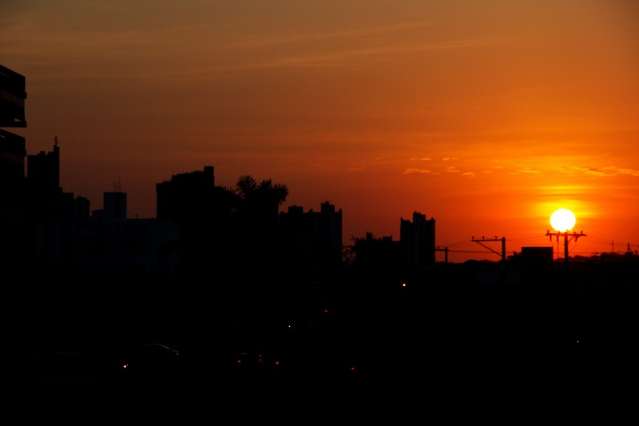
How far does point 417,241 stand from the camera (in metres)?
166

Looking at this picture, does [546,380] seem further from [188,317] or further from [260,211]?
[188,317]

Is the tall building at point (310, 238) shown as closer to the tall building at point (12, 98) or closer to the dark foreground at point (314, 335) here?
the dark foreground at point (314, 335)

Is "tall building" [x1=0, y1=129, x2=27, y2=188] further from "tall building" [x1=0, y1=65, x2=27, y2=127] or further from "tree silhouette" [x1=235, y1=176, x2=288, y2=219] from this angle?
"tree silhouette" [x1=235, y1=176, x2=288, y2=219]

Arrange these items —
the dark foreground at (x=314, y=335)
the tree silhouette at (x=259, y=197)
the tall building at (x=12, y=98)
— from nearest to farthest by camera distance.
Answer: the dark foreground at (x=314, y=335), the tree silhouette at (x=259, y=197), the tall building at (x=12, y=98)

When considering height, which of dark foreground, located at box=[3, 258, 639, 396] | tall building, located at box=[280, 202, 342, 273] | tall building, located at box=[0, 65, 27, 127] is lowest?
dark foreground, located at box=[3, 258, 639, 396]

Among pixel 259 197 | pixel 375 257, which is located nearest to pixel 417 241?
pixel 375 257

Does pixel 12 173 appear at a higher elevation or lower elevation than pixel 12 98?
lower

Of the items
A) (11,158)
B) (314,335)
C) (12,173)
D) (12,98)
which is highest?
(12,98)

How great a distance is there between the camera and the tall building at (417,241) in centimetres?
15649

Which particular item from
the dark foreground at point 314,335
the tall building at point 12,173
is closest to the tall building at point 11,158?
the tall building at point 12,173

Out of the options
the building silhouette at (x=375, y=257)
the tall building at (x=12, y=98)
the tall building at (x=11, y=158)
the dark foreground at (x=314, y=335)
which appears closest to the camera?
the dark foreground at (x=314, y=335)

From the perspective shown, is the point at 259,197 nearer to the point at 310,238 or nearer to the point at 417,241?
the point at 310,238

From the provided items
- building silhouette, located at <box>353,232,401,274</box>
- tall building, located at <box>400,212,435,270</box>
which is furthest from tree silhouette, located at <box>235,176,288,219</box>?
tall building, located at <box>400,212,435,270</box>

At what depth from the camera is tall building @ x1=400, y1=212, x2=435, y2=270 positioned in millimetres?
156488
